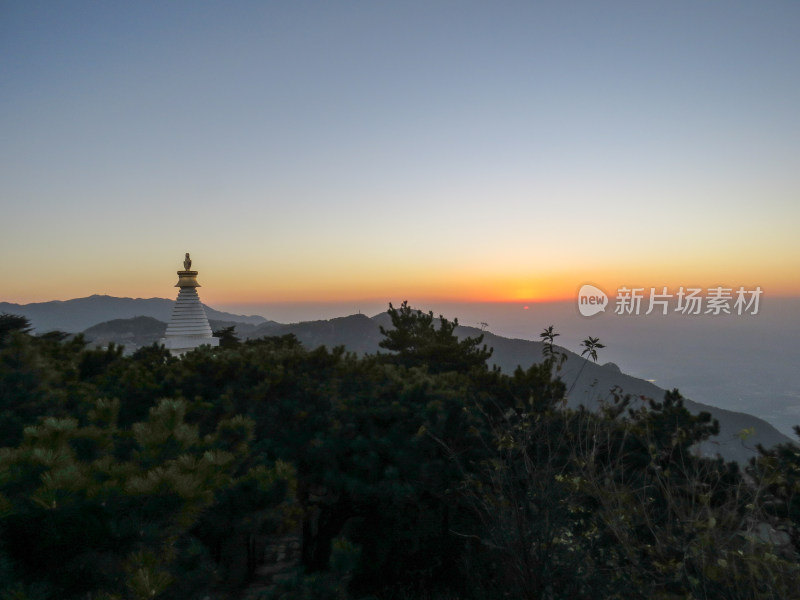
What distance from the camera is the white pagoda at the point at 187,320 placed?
1024 inches

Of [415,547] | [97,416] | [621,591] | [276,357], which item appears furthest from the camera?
[276,357]

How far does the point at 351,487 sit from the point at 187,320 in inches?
863

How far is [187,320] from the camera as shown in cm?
2636

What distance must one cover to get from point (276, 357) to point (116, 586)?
7435mm

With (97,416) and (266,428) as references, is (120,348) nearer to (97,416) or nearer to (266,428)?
(266,428)

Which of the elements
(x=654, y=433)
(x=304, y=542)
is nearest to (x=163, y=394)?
(x=304, y=542)

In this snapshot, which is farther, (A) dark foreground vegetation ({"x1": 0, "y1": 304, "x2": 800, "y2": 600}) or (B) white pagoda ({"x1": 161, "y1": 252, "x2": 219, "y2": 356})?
(B) white pagoda ({"x1": 161, "y1": 252, "x2": 219, "y2": 356})

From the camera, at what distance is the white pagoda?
85.3ft

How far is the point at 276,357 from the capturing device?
1026cm

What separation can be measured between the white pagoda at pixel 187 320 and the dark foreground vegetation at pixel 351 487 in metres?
14.8

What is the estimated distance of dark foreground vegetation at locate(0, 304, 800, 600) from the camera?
295 centimetres

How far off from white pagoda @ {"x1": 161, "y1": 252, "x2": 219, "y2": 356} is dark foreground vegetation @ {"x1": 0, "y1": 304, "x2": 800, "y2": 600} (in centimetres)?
1479

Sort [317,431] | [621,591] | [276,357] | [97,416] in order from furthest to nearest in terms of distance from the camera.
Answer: [276,357] < [317,431] < [621,591] < [97,416]

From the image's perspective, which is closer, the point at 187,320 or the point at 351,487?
the point at 351,487
